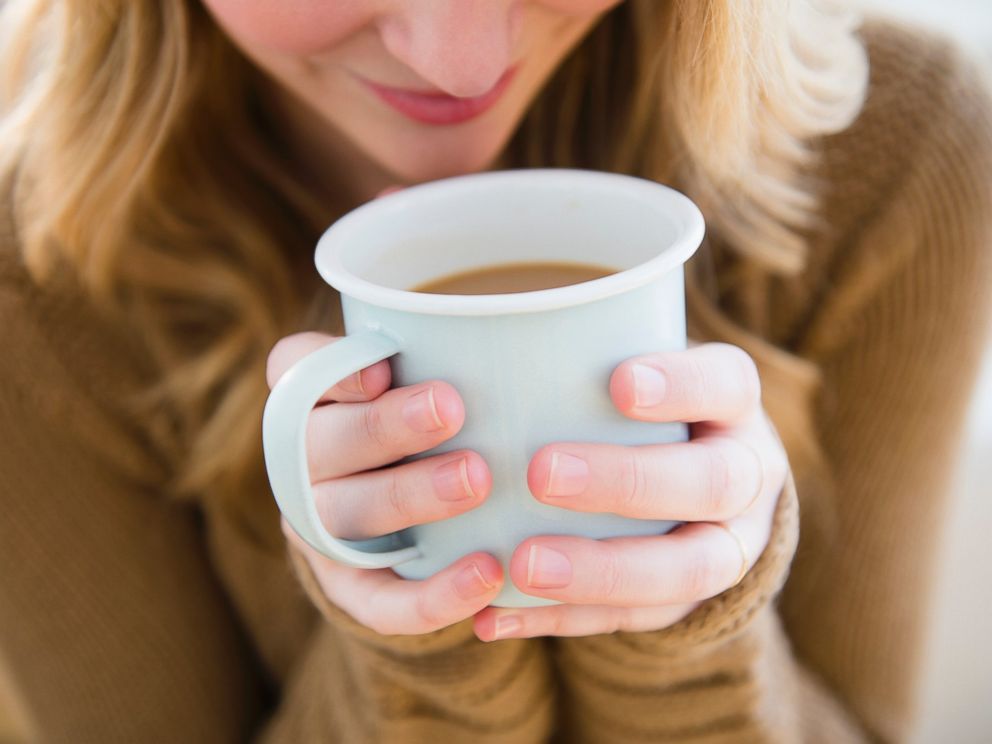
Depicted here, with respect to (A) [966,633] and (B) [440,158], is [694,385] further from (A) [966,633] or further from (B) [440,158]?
(A) [966,633]

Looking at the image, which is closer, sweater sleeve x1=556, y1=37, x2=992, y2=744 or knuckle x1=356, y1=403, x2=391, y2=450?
knuckle x1=356, y1=403, x2=391, y2=450

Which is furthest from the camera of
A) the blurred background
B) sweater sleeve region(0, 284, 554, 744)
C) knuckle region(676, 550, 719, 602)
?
the blurred background

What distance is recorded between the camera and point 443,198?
2.00ft

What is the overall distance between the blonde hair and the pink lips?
0.49ft

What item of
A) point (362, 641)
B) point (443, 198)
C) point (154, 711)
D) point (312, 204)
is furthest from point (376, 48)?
point (154, 711)

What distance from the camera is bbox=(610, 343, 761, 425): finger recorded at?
48 cm

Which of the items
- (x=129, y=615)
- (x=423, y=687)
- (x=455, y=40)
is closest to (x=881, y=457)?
(x=423, y=687)

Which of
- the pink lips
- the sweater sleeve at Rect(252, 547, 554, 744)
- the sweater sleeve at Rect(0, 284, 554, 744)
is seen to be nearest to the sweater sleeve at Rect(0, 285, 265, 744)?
the sweater sleeve at Rect(0, 284, 554, 744)

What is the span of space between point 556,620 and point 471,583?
0.09 meters

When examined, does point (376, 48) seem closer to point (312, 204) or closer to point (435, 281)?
point (435, 281)

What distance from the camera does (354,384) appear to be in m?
0.52

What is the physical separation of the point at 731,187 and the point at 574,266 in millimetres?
317

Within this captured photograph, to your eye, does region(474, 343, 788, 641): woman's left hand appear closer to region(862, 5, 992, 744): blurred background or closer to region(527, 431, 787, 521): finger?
region(527, 431, 787, 521): finger

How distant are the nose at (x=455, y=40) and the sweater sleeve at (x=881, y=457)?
17.6 inches
